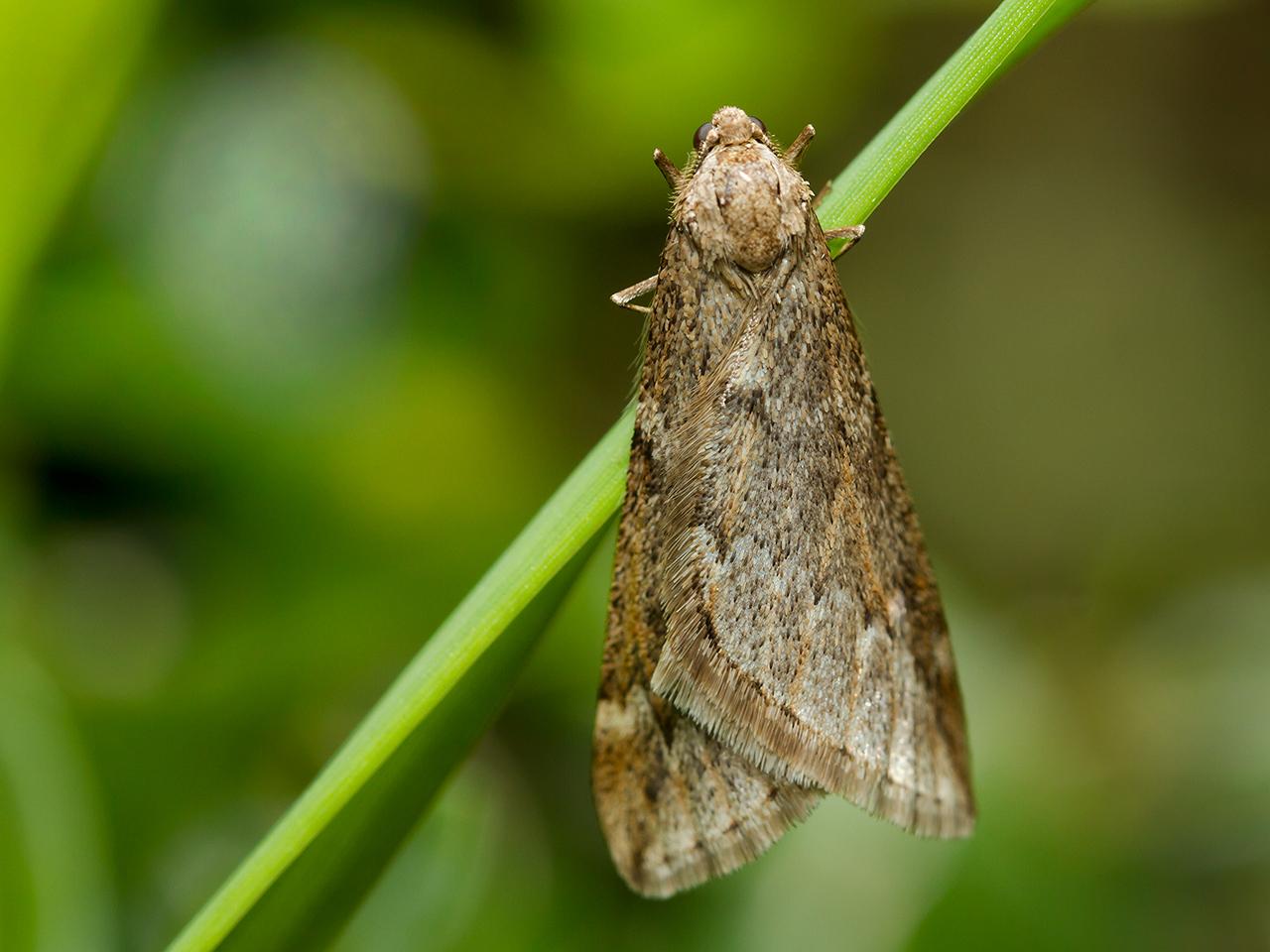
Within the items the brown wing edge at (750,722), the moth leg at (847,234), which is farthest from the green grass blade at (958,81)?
the brown wing edge at (750,722)

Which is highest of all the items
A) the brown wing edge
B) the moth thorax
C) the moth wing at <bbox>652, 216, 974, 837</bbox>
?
the moth thorax

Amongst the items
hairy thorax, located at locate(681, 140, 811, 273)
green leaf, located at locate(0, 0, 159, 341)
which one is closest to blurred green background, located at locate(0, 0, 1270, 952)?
green leaf, located at locate(0, 0, 159, 341)

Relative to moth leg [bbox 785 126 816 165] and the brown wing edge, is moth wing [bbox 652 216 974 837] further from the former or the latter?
moth leg [bbox 785 126 816 165]

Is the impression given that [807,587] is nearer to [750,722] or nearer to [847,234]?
[750,722]

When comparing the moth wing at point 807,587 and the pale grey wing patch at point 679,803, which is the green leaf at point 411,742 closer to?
the moth wing at point 807,587

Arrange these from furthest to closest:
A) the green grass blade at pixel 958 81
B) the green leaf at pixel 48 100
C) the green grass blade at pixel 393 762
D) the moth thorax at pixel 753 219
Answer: the green leaf at pixel 48 100 → the moth thorax at pixel 753 219 → the green grass blade at pixel 958 81 → the green grass blade at pixel 393 762

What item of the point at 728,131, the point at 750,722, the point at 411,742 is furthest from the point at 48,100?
the point at 750,722
